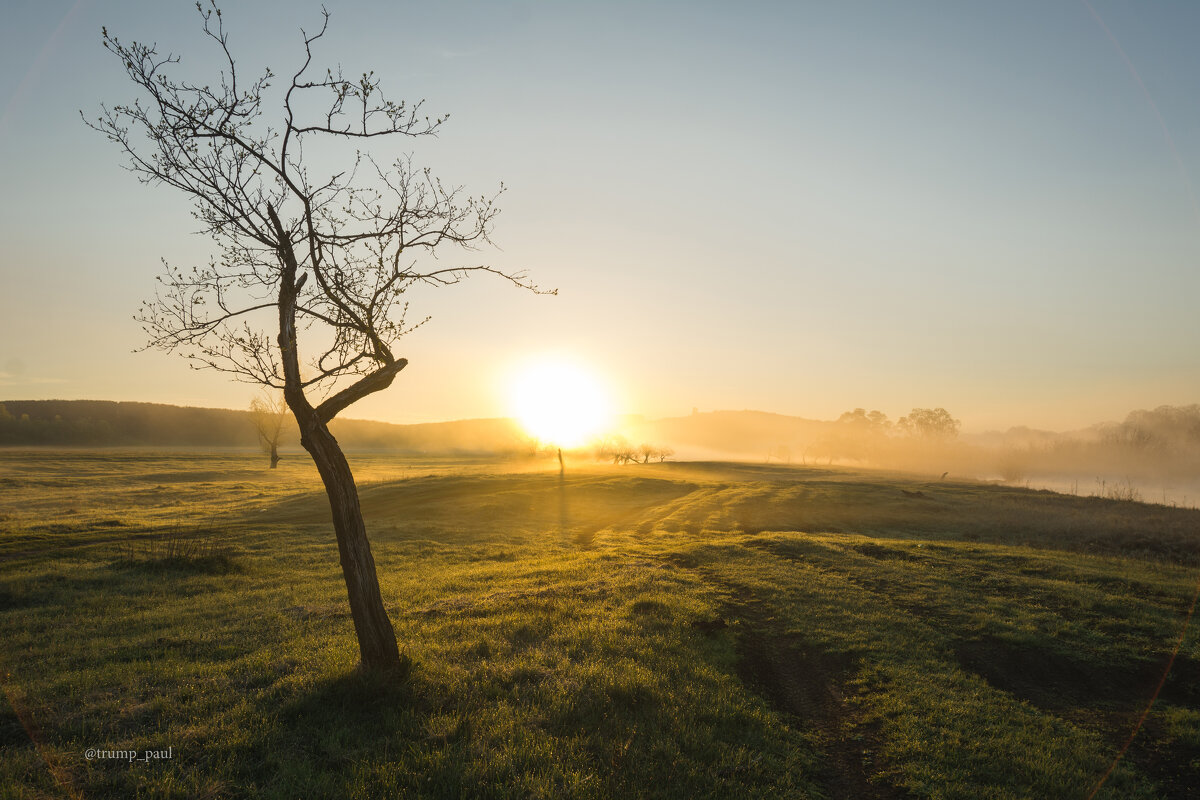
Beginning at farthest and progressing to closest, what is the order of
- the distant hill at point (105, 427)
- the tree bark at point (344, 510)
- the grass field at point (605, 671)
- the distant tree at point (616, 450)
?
the distant hill at point (105, 427) → the distant tree at point (616, 450) → the tree bark at point (344, 510) → the grass field at point (605, 671)

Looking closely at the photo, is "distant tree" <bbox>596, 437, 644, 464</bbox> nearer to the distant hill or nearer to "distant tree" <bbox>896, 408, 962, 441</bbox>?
the distant hill

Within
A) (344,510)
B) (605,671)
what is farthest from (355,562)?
(605,671)

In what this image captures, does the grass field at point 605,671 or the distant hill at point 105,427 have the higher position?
the distant hill at point 105,427

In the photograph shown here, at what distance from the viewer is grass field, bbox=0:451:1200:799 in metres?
8.20

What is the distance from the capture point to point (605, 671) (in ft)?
37.6

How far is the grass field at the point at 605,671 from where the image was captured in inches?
323

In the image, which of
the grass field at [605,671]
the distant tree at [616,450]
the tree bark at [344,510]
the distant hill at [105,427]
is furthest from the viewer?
the distant hill at [105,427]

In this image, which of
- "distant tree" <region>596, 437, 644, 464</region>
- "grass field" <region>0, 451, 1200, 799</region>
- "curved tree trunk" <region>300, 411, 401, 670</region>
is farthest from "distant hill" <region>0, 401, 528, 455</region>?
"curved tree trunk" <region>300, 411, 401, 670</region>

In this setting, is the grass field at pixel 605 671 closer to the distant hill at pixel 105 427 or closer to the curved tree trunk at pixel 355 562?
the curved tree trunk at pixel 355 562

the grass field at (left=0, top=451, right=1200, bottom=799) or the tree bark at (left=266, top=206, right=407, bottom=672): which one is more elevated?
the tree bark at (left=266, top=206, right=407, bottom=672)

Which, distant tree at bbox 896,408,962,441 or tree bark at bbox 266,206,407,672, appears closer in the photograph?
tree bark at bbox 266,206,407,672

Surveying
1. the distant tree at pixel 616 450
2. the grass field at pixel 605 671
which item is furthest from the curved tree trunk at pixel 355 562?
the distant tree at pixel 616 450

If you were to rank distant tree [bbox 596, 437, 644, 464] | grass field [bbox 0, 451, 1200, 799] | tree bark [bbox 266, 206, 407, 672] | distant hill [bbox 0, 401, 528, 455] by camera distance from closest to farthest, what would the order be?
1. grass field [bbox 0, 451, 1200, 799]
2. tree bark [bbox 266, 206, 407, 672]
3. distant tree [bbox 596, 437, 644, 464]
4. distant hill [bbox 0, 401, 528, 455]

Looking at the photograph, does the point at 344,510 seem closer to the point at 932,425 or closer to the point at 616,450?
the point at 616,450
